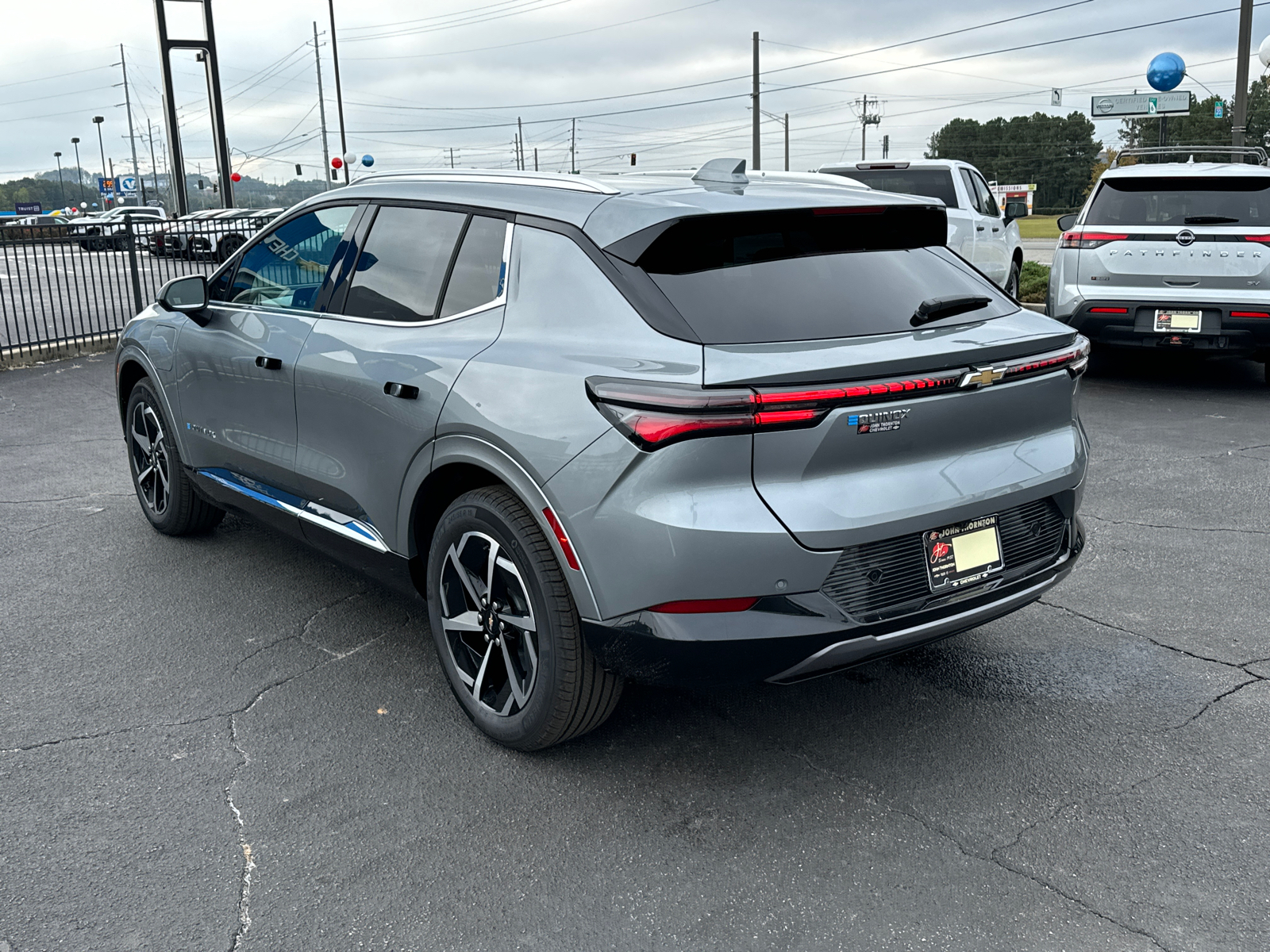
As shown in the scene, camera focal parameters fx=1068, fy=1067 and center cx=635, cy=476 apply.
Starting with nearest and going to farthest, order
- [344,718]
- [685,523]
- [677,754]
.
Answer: [685,523], [677,754], [344,718]

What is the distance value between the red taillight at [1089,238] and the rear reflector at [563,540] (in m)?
7.19

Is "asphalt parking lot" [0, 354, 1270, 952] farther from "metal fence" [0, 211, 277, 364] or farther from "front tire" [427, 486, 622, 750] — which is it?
"metal fence" [0, 211, 277, 364]

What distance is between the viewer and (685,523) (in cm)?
262

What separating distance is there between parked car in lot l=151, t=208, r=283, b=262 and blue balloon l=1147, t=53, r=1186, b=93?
18.0 metres

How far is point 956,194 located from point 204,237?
11.0 meters

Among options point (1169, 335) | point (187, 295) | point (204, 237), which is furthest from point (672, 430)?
point (204, 237)

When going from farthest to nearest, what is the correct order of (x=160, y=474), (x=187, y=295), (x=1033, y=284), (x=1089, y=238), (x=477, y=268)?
(x=1033, y=284) < (x=1089, y=238) < (x=160, y=474) < (x=187, y=295) < (x=477, y=268)

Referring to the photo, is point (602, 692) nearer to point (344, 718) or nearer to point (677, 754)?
point (677, 754)

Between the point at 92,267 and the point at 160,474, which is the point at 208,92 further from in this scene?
the point at 160,474

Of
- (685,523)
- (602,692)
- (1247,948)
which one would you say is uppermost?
(685,523)

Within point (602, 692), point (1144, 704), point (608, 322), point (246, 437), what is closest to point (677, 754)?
point (602, 692)

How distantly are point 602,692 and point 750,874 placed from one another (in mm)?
645

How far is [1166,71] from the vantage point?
22281 mm

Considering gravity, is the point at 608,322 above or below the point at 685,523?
above
